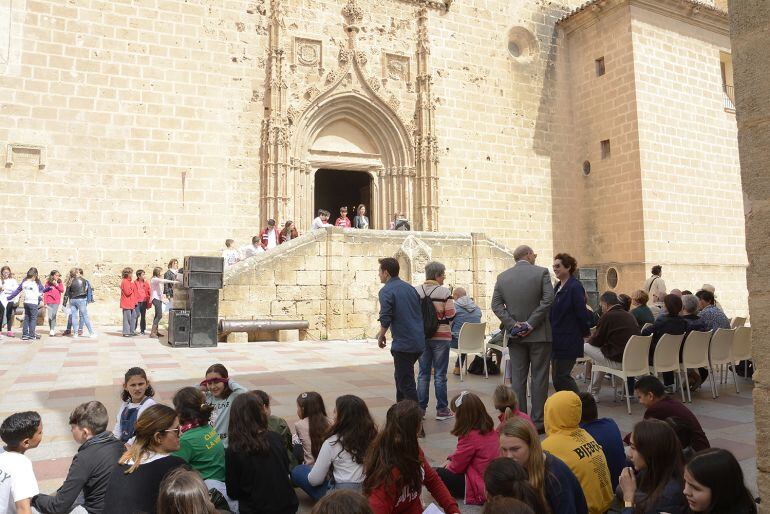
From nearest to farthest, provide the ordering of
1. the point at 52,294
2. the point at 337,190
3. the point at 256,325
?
the point at 256,325 → the point at 52,294 → the point at 337,190

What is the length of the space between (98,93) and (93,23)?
1.63 metres

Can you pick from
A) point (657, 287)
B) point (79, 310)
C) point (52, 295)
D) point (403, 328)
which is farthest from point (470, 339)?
point (52, 295)

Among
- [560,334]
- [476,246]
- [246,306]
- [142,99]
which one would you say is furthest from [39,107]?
[560,334]

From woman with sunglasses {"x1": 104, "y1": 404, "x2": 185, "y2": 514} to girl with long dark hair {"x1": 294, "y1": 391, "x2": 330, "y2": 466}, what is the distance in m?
1.11

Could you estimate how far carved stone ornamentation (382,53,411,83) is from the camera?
642 inches

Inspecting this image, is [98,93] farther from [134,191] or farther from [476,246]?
[476,246]

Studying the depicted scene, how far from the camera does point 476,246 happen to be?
13008 mm

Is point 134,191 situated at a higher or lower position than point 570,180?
lower

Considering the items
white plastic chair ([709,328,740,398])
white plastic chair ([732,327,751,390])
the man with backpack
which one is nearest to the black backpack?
the man with backpack

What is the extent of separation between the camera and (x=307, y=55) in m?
15.4

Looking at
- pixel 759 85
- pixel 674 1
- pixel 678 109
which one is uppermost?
pixel 674 1

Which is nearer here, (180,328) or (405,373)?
(405,373)

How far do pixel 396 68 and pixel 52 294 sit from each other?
34.7 feet

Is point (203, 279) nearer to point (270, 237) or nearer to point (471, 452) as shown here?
point (270, 237)
